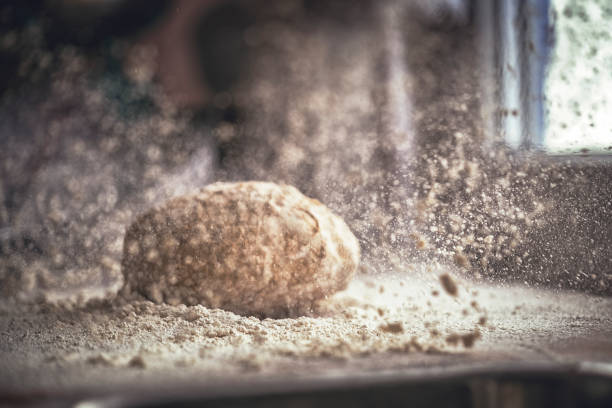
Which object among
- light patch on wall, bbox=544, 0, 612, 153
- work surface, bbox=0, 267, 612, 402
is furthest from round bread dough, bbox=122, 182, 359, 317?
light patch on wall, bbox=544, 0, 612, 153

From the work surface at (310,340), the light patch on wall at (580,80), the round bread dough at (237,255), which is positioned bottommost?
the work surface at (310,340)

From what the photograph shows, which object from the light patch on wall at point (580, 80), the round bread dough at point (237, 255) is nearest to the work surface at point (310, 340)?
the round bread dough at point (237, 255)

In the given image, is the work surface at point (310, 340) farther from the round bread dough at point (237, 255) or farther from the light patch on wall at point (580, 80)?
the light patch on wall at point (580, 80)

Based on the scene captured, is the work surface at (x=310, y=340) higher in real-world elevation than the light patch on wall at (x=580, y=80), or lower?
lower

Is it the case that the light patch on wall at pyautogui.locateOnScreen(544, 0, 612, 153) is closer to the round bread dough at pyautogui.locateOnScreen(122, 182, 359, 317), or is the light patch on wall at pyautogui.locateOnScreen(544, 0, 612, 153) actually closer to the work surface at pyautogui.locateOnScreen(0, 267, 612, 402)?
the work surface at pyautogui.locateOnScreen(0, 267, 612, 402)

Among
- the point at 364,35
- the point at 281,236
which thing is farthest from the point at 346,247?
the point at 364,35
